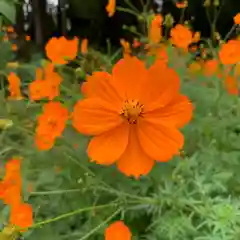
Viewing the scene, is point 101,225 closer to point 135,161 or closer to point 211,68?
point 135,161

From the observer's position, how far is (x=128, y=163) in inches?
28.5

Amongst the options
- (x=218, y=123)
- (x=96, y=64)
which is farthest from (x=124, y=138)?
(x=96, y=64)

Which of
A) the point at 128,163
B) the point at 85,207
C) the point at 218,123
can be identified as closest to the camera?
the point at 128,163

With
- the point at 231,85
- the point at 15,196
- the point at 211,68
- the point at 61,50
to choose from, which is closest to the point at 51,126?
the point at 15,196

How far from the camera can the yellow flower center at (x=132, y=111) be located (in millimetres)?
727

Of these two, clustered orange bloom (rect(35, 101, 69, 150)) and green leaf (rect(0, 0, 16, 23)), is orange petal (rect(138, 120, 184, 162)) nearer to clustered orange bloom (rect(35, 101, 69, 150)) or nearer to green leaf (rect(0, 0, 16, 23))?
clustered orange bloom (rect(35, 101, 69, 150))

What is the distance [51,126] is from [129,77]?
125mm

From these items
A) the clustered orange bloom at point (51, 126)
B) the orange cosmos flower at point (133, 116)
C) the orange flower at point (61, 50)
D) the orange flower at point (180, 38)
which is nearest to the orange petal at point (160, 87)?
the orange cosmos flower at point (133, 116)

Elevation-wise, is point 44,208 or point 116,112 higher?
point 116,112

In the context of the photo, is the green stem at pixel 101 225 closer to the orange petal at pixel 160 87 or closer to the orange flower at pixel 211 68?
the orange petal at pixel 160 87

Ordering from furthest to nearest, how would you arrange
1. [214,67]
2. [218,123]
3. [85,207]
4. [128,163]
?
1. [214,67]
2. [218,123]
3. [85,207]
4. [128,163]

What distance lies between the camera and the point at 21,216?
0.77 meters

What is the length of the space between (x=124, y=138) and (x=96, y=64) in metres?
0.49

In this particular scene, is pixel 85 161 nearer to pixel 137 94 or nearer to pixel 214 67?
pixel 137 94
